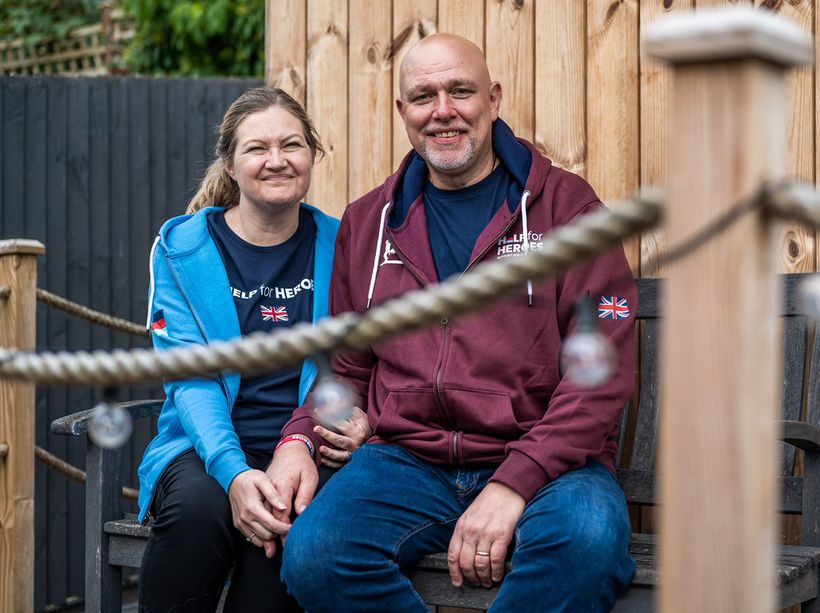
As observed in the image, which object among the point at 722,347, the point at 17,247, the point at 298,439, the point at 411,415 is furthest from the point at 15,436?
the point at 722,347

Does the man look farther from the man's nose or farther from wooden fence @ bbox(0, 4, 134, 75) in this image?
wooden fence @ bbox(0, 4, 134, 75)

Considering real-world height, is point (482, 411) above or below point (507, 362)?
below

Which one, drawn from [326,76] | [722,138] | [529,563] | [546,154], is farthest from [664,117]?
[722,138]

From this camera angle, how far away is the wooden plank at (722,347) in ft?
4.13

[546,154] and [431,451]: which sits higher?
[546,154]

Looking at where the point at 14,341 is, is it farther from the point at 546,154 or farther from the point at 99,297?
the point at 99,297

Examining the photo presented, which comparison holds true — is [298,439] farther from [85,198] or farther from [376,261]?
[85,198]

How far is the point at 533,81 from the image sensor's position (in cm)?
346

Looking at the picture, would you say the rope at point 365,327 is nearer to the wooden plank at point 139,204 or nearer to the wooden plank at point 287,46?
the wooden plank at point 287,46

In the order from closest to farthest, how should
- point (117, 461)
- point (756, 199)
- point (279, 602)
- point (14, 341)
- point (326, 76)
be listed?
point (756, 199)
point (279, 602)
point (117, 461)
point (14, 341)
point (326, 76)

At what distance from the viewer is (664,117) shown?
3.22 metres

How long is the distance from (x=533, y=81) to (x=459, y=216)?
74 centimetres

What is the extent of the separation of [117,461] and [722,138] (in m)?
2.23

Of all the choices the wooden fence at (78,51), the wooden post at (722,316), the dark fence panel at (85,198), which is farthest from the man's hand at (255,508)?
the wooden fence at (78,51)
